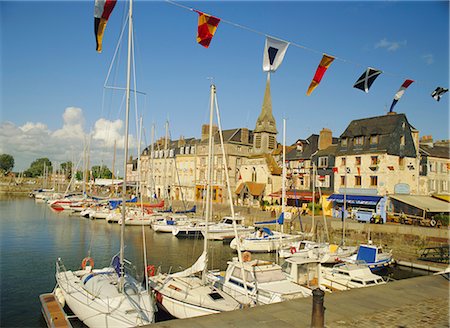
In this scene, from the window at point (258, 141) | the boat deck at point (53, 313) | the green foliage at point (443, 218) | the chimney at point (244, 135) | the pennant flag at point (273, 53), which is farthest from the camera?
the chimney at point (244, 135)

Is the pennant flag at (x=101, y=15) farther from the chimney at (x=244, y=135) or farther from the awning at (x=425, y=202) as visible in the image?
the chimney at (x=244, y=135)

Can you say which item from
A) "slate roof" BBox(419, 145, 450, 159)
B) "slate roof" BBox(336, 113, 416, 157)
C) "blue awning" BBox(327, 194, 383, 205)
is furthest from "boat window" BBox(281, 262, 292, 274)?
"slate roof" BBox(419, 145, 450, 159)

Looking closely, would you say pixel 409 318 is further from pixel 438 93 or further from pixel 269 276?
pixel 438 93

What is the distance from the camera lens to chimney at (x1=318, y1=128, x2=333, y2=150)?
46.8 m

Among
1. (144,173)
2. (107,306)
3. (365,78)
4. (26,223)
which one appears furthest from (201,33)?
(144,173)

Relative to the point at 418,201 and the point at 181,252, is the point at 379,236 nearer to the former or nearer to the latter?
the point at 418,201

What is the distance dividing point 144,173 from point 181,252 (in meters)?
55.3

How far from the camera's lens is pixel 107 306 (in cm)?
1246

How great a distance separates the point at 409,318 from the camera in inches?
374

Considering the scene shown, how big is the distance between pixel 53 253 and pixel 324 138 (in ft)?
116

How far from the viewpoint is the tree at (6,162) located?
163 m

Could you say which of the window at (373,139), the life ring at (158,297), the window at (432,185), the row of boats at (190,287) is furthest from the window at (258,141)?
the life ring at (158,297)

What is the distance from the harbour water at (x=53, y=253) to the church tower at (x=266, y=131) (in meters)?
23.8

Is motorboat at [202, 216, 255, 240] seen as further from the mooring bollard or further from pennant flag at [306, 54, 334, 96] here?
the mooring bollard
